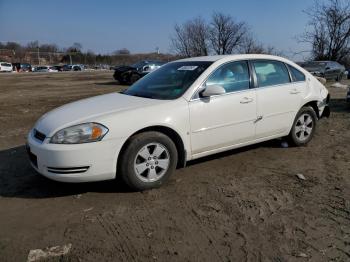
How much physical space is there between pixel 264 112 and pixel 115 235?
287cm

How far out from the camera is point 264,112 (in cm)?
521

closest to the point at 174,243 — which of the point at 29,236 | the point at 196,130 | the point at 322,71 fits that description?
the point at 29,236

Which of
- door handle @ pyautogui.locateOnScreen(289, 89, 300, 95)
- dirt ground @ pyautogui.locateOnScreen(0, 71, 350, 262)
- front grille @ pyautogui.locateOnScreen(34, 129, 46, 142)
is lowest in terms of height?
dirt ground @ pyautogui.locateOnScreen(0, 71, 350, 262)

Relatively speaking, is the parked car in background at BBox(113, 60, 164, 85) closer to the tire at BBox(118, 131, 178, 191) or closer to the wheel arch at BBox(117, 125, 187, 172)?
the wheel arch at BBox(117, 125, 187, 172)

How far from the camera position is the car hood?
13.3ft

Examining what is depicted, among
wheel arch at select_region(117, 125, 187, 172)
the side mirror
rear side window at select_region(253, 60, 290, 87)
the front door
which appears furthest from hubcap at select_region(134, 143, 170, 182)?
rear side window at select_region(253, 60, 290, 87)

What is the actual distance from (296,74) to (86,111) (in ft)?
11.0

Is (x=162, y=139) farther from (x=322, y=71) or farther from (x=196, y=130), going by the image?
(x=322, y=71)

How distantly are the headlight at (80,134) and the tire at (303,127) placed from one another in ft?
10.5

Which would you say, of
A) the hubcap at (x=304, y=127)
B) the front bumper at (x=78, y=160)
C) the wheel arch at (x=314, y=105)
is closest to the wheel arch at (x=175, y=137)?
the front bumper at (x=78, y=160)

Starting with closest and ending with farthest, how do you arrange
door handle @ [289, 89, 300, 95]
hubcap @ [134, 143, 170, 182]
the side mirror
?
hubcap @ [134, 143, 170, 182] → the side mirror → door handle @ [289, 89, 300, 95]

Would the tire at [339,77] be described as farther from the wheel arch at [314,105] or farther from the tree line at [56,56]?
the tree line at [56,56]

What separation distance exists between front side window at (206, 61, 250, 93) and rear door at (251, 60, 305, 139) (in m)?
0.20

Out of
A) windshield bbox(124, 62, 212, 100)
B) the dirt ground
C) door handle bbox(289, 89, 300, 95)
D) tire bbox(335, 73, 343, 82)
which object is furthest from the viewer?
tire bbox(335, 73, 343, 82)
